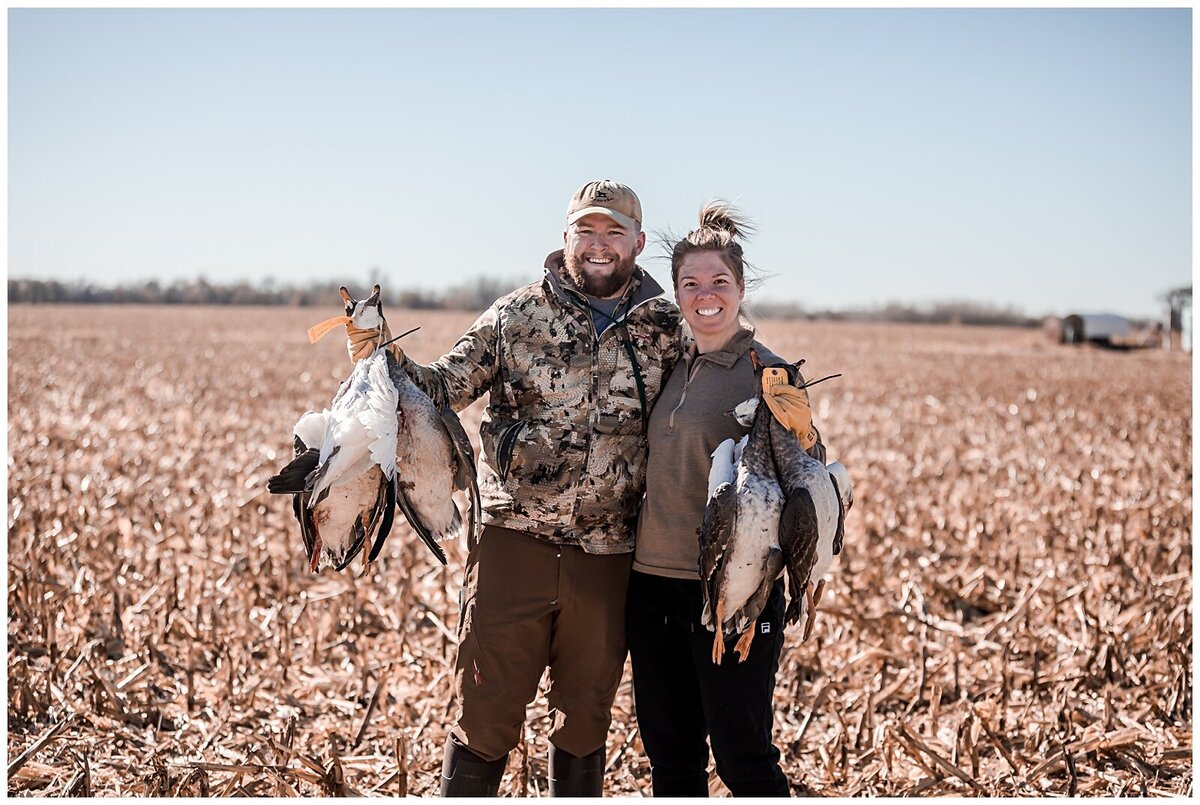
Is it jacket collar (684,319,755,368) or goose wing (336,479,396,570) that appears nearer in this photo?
goose wing (336,479,396,570)

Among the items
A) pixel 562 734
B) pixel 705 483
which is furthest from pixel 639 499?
pixel 562 734

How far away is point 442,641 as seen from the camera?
5637 mm

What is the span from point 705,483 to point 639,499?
0.36 m

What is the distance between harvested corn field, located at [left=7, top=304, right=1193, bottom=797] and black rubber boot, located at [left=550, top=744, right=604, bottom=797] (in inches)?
21.5

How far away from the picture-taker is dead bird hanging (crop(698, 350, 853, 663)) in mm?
3104

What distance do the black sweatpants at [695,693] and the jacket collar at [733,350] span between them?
809 mm

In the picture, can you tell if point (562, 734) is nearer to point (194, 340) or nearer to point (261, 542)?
point (261, 542)

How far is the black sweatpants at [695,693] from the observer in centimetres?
333

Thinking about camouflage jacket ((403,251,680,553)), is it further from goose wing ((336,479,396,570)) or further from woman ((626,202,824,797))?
goose wing ((336,479,396,570))

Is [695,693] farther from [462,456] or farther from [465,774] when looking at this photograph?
[462,456]

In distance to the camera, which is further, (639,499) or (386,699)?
(386,699)

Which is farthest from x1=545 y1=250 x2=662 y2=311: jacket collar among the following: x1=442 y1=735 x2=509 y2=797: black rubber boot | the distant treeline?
the distant treeline

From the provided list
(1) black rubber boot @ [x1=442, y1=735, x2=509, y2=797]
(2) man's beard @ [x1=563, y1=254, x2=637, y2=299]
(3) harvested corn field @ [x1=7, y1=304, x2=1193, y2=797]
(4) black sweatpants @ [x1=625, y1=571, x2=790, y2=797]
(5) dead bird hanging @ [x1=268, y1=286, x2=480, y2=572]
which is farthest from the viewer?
(3) harvested corn field @ [x1=7, y1=304, x2=1193, y2=797]

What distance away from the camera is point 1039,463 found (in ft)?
36.9
